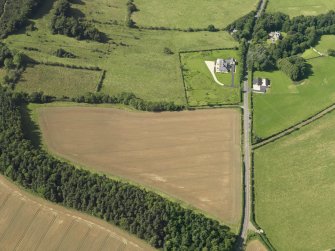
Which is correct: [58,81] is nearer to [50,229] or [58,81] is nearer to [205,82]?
[205,82]

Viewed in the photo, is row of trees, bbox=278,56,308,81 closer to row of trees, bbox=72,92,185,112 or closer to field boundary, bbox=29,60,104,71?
row of trees, bbox=72,92,185,112

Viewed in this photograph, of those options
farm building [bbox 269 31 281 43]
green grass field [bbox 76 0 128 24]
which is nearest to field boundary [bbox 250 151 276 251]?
farm building [bbox 269 31 281 43]

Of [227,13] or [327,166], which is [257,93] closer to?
[327,166]

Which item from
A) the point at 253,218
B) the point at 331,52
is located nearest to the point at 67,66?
the point at 253,218

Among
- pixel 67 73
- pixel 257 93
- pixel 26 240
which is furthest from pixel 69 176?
pixel 257 93

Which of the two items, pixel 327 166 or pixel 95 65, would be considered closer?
pixel 327 166

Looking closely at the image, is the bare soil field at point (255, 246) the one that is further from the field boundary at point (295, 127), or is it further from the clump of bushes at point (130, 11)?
the clump of bushes at point (130, 11)
